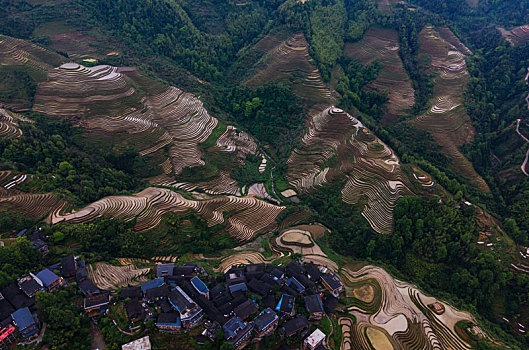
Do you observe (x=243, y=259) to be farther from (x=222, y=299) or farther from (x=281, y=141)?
(x=281, y=141)

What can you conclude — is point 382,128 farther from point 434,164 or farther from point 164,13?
point 164,13

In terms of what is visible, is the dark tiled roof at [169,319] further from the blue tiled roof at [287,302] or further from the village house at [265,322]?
the blue tiled roof at [287,302]

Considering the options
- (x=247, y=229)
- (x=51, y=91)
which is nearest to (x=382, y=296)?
(x=247, y=229)

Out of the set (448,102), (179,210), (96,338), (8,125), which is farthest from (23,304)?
(448,102)

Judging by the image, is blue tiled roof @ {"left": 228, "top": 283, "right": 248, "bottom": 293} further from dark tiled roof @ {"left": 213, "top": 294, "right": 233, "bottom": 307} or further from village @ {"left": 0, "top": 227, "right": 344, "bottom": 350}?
dark tiled roof @ {"left": 213, "top": 294, "right": 233, "bottom": 307}

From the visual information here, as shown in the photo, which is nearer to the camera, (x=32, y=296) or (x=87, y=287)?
(x=32, y=296)
